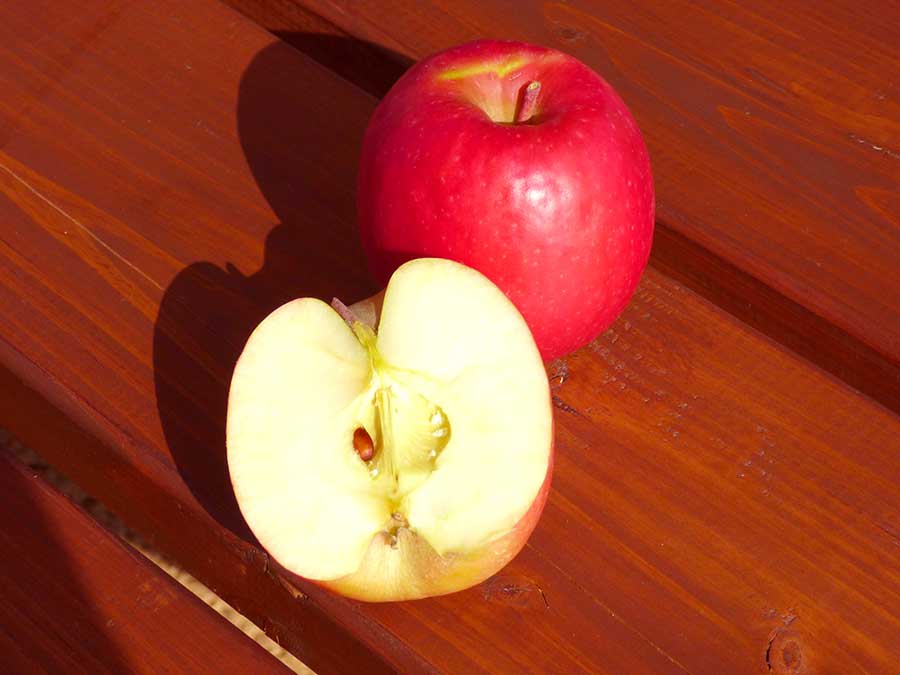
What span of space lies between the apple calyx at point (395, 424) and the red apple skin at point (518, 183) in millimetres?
86

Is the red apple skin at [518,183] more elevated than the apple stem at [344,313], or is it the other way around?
the red apple skin at [518,183]

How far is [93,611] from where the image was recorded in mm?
777

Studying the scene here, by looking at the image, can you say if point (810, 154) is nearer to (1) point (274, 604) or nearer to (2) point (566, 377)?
(2) point (566, 377)

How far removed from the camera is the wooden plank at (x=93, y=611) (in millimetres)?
761

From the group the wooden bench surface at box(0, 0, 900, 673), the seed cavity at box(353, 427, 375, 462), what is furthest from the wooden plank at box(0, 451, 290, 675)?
the seed cavity at box(353, 427, 375, 462)

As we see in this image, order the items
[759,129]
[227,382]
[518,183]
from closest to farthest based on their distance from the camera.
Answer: [518,183] → [227,382] → [759,129]

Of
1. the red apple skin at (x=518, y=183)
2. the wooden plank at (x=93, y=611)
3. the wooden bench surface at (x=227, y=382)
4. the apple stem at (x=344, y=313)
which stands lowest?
the wooden plank at (x=93, y=611)

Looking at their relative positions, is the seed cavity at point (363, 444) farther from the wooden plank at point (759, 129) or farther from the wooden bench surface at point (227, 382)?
the wooden plank at point (759, 129)

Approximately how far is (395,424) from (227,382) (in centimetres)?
18

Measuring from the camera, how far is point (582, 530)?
797mm

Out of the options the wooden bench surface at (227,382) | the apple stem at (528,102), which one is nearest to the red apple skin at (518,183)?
the apple stem at (528,102)

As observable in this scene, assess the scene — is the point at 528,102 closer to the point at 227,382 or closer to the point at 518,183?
the point at 518,183

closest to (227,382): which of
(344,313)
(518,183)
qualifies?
(344,313)

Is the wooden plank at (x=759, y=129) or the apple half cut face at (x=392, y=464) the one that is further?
the wooden plank at (x=759, y=129)
